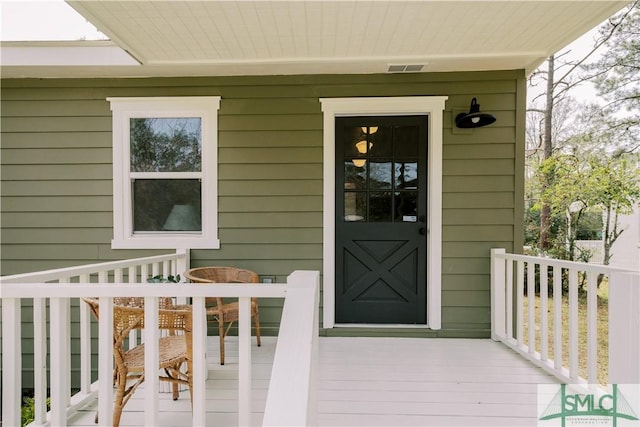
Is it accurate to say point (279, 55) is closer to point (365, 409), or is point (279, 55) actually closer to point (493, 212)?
point (493, 212)

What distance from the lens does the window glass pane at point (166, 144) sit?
3.33 m

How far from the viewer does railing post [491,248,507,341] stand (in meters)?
3.08

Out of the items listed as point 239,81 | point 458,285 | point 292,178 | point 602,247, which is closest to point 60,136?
point 239,81

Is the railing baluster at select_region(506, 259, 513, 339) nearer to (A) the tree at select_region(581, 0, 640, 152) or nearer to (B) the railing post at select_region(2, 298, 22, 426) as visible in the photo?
(B) the railing post at select_region(2, 298, 22, 426)

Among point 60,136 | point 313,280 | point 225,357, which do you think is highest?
point 60,136

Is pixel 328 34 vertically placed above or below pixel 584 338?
above

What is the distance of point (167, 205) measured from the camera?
3.38 meters

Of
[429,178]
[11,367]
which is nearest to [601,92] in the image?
[429,178]

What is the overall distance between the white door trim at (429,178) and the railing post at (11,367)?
2.20 meters

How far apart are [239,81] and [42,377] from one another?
268 cm

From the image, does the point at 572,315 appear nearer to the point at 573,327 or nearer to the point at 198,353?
the point at 573,327

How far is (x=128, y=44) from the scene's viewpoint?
2.63 meters

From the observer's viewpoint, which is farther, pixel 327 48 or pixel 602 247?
pixel 602 247

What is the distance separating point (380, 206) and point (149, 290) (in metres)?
2.30
